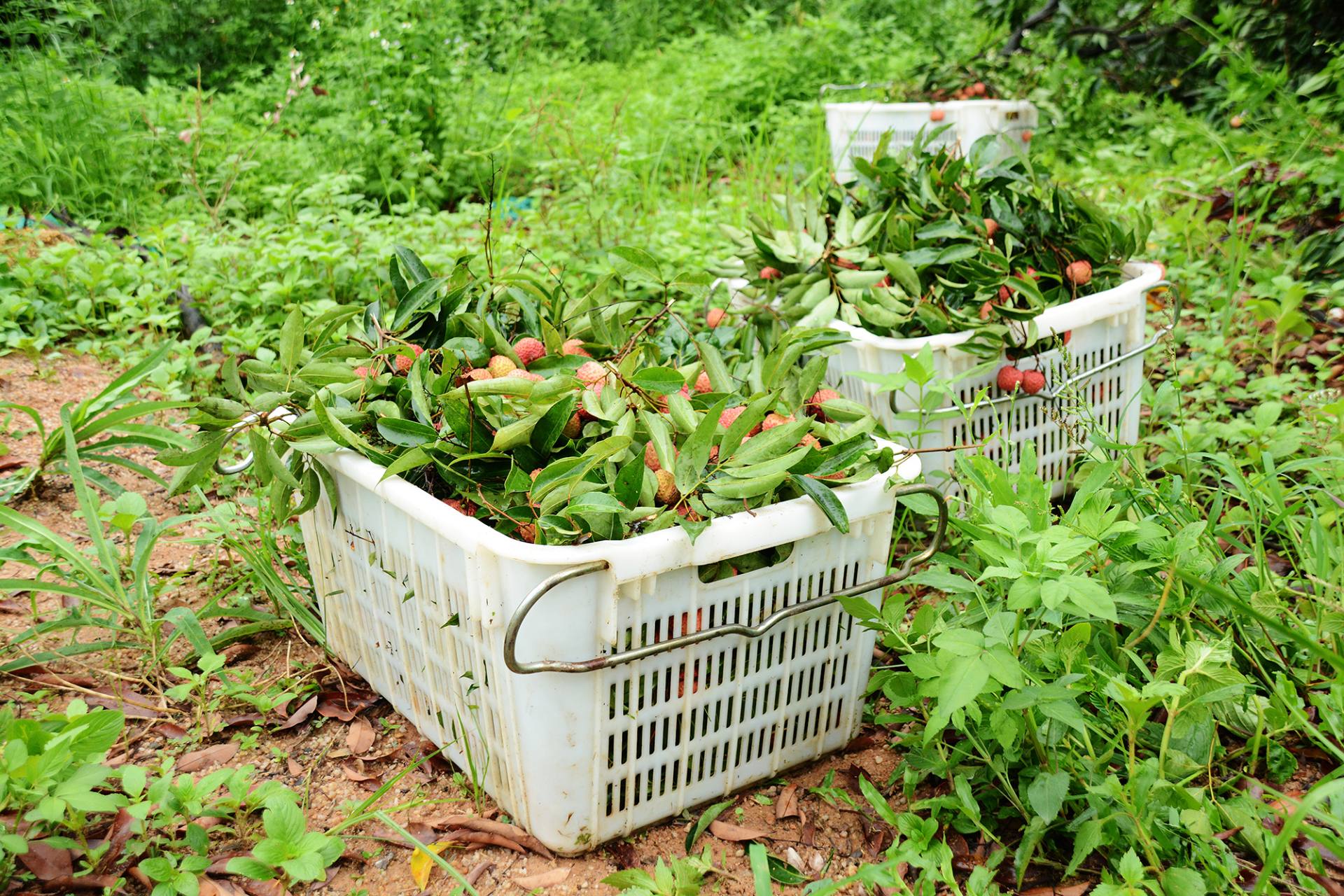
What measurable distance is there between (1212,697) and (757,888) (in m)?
0.55

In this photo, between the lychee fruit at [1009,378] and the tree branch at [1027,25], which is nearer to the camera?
the lychee fruit at [1009,378]

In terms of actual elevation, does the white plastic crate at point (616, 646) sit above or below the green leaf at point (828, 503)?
below

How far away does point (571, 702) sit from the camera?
1.21 meters

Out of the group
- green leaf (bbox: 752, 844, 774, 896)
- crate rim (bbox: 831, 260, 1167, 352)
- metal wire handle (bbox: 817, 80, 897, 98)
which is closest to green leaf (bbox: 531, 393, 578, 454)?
green leaf (bbox: 752, 844, 774, 896)

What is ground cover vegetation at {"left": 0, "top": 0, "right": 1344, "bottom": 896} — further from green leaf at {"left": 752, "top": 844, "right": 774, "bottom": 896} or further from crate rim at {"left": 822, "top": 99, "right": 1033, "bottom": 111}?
crate rim at {"left": 822, "top": 99, "right": 1033, "bottom": 111}

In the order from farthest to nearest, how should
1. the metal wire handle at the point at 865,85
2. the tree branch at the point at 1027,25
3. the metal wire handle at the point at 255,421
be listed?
the metal wire handle at the point at 865,85
the tree branch at the point at 1027,25
the metal wire handle at the point at 255,421

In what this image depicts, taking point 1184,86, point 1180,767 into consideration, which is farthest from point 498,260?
point 1184,86

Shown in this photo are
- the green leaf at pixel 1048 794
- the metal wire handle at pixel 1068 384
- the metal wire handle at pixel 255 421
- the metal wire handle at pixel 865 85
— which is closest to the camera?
the green leaf at pixel 1048 794

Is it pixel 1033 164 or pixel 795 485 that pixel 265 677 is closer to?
pixel 795 485

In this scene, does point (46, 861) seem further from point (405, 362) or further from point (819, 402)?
point (819, 402)

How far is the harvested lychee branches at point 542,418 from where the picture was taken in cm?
124

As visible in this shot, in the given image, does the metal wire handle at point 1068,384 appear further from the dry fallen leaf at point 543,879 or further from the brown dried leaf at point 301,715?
the brown dried leaf at point 301,715

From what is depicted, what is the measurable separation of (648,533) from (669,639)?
0.14m

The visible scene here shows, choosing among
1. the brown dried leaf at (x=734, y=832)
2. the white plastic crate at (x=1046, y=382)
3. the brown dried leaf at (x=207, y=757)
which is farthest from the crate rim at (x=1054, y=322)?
the brown dried leaf at (x=207, y=757)
